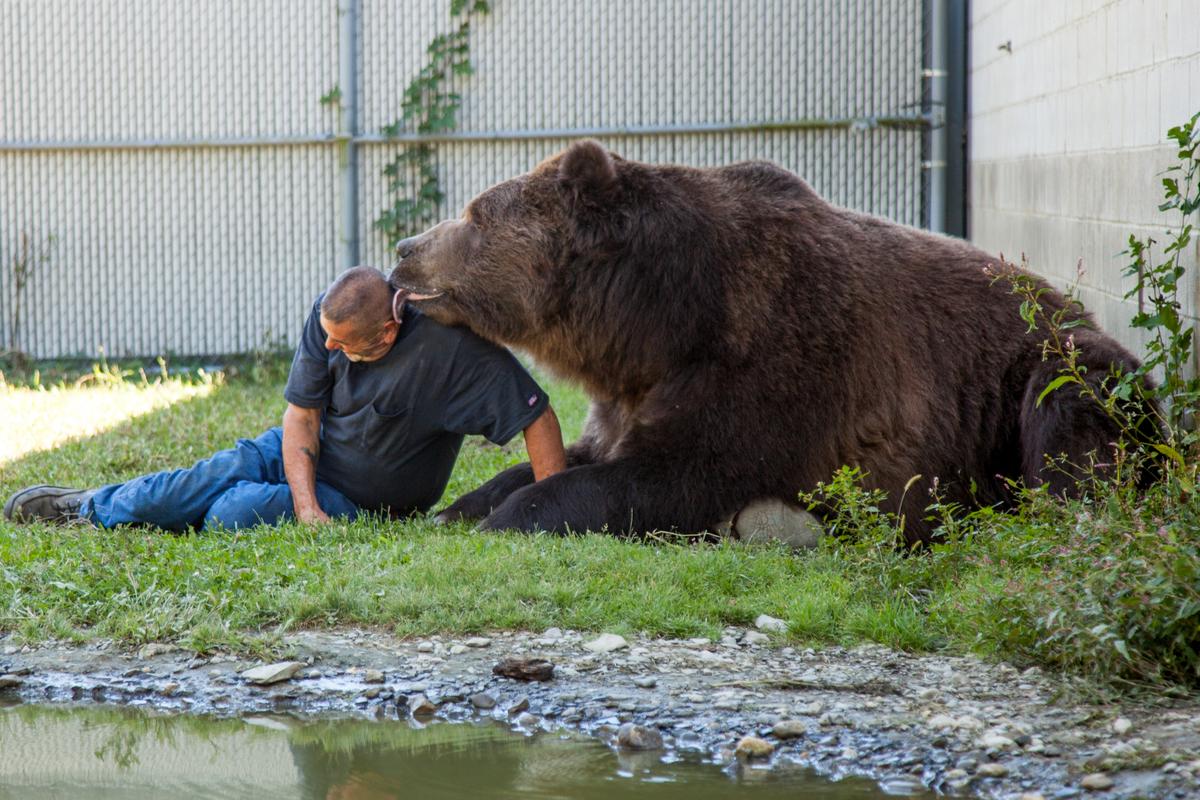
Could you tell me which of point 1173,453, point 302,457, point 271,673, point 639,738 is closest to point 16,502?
point 302,457

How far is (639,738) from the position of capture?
12.5 feet

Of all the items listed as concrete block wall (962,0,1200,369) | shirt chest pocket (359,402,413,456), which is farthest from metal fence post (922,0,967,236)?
shirt chest pocket (359,402,413,456)

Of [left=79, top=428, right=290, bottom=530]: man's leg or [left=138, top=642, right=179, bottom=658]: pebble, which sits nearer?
[left=138, top=642, right=179, bottom=658]: pebble

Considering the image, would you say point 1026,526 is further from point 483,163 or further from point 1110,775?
point 483,163

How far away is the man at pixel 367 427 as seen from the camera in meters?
6.09

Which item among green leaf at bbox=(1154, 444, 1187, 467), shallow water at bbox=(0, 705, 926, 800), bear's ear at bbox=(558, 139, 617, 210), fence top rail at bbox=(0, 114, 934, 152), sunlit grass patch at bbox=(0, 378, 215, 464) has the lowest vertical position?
shallow water at bbox=(0, 705, 926, 800)

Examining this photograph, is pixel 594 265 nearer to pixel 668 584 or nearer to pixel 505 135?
pixel 668 584

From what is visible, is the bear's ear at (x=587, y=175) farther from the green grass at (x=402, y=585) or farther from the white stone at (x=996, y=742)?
the white stone at (x=996, y=742)

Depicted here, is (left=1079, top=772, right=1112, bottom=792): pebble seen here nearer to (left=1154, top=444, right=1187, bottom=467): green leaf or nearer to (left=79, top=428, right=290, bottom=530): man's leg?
(left=1154, top=444, right=1187, bottom=467): green leaf

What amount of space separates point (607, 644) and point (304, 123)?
8.62m

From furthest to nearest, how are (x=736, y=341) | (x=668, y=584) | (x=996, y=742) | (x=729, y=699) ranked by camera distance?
(x=736, y=341) → (x=668, y=584) → (x=729, y=699) → (x=996, y=742)

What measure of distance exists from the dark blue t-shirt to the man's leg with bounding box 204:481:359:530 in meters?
0.16

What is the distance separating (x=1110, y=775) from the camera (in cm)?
337

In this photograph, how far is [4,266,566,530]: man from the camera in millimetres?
6094
